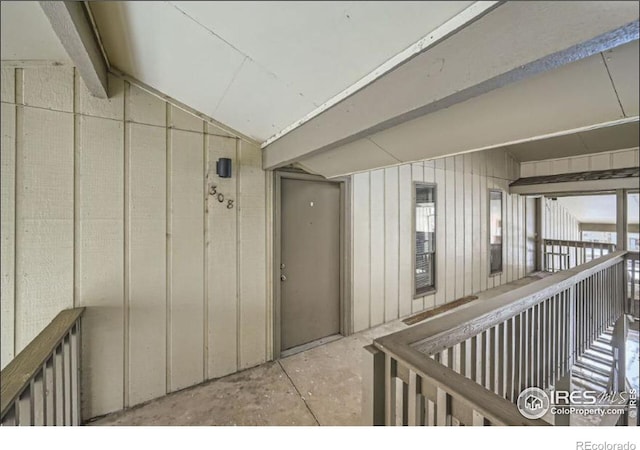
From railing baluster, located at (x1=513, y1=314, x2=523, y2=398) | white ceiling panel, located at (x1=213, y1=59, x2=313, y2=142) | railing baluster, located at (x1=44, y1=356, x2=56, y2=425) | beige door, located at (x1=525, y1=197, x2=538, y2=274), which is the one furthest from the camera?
beige door, located at (x1=525, y1=197, x2=538, y2=274)

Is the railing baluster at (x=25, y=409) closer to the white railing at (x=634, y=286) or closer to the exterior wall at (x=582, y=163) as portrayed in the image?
the white railing at (x=634, y=286)

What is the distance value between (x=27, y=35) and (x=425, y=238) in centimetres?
435

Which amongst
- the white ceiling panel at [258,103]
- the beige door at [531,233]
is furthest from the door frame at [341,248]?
the beige door at [531,233]

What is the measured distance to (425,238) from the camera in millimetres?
4016

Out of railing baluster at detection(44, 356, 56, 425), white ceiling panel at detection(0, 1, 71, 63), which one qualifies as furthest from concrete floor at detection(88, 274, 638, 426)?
white ceiling panel at detection(0, 1, 71, 63)

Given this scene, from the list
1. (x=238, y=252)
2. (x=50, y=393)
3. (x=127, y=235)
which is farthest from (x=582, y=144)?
A: (x=50, y=393)

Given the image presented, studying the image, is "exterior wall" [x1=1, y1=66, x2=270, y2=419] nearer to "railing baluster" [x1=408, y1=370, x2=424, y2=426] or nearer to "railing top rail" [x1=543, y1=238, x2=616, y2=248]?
"railing baluster" [x1=408, y1=370, x2=424, y2=426]

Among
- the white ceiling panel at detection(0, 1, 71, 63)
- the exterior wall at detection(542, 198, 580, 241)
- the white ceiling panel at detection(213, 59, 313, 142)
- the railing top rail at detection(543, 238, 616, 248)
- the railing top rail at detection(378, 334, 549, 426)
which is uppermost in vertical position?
the white ceiling panel at detection(0, 1, 71, 63)

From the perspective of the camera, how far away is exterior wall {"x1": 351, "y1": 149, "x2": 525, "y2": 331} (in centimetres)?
331

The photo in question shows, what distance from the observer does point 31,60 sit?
156 cm

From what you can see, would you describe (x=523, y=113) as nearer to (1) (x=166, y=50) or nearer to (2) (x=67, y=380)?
(1) (x=166, y=50)

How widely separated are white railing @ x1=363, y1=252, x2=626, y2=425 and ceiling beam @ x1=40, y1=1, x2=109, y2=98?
1.82 meters

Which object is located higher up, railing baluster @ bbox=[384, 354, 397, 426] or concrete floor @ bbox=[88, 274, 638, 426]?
railing baluster @ bbox=[384, 354, 397, 426]

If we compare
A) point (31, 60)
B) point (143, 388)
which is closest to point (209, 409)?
point (143, 388)
